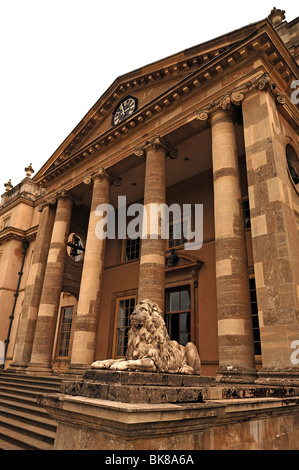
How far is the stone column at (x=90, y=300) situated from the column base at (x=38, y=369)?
7.91 ft

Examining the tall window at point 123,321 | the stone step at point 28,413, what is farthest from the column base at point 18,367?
the stone step at point 28,413

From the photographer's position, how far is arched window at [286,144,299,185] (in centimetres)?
1105

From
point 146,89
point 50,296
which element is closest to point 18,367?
point 50,296

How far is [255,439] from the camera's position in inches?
168

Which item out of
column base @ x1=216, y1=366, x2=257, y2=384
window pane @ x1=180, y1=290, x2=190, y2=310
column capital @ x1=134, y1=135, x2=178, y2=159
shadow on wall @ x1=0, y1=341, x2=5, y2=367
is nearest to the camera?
column base @ x1=216, y1=366, x2=257, y2=384

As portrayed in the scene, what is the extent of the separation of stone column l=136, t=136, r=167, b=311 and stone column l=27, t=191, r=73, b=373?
596cm

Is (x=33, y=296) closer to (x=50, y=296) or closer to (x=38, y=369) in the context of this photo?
(x=50, y=296)

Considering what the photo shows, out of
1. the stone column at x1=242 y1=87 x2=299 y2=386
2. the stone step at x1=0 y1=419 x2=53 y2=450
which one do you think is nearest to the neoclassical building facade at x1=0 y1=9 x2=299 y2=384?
the stone column at x1=242 y1=87 x2=299 y2=386

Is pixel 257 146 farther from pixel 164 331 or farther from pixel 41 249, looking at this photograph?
pixel 41 249

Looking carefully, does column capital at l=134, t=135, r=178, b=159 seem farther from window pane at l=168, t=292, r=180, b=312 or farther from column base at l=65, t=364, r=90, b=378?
column base at l=65, t=364, r=90, b=378

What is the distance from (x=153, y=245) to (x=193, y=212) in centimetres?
533

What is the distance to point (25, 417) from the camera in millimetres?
7371

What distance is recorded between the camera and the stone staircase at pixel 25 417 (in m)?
6.05

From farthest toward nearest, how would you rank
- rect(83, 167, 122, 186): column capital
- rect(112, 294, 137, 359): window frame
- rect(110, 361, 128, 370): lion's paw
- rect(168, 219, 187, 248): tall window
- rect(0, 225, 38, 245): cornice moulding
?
rect(0, 225, 38, 245): cornice moulding → rect(112, 294, 137, 359): window frame → rect(168, 219, 187, 248): tall window → rect(83, 167, 122, 186): column capital → rect(110, 361, 128, 370): lion's paw
